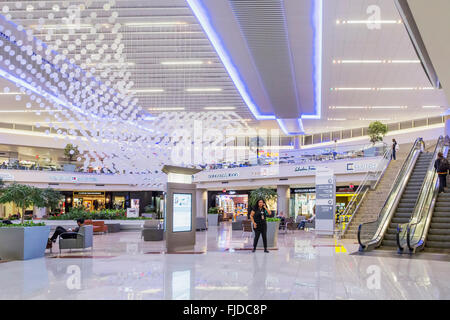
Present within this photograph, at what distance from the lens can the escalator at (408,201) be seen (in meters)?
11.8

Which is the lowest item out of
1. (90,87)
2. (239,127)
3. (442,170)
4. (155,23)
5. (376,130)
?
(442,170)

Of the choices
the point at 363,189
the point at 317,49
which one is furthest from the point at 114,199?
the point at 317,49

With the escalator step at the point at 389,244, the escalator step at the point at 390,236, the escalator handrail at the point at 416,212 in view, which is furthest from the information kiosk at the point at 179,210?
the escalator handrail at the point at 416,212

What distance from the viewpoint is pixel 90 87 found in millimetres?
12719

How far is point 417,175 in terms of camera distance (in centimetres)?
1516

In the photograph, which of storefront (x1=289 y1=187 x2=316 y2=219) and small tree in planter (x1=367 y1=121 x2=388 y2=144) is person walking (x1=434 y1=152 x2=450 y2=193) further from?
storefront (x1=289 y1=187 x2=316 y2=219)

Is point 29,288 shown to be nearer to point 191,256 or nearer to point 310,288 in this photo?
point 310,288

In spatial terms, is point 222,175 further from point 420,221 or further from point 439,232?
point 439,232

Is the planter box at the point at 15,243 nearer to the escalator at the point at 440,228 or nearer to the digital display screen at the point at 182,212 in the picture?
the digital display screen at the point at 182,212

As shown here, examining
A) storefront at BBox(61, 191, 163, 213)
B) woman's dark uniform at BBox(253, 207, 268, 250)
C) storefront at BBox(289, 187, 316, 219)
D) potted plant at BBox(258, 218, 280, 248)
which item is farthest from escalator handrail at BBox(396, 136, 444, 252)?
storefront at BBox(61, 191, 163, 213)

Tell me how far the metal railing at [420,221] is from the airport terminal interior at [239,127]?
6cm

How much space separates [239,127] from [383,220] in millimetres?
18954

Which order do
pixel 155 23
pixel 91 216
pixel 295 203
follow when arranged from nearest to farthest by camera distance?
pixel 155 23 → pixel 91 216 → pixel 295 203
